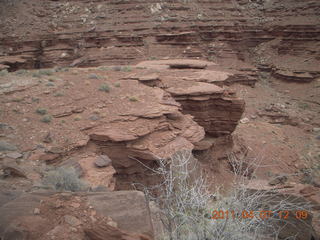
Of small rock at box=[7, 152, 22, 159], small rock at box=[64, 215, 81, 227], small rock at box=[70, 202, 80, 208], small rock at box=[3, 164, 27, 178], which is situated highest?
small rock at box=[64, 215, 81, 227]

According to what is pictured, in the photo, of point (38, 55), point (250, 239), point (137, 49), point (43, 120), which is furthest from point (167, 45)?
point (250, 239)

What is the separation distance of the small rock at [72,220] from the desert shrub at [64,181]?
5.22 ft

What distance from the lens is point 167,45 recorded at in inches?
821

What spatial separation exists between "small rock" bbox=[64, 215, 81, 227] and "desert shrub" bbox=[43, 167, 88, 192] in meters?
1.59

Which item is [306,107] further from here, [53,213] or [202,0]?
[53,213]

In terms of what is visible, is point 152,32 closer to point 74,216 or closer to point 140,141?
point 140,141

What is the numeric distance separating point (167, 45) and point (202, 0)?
7.43 m

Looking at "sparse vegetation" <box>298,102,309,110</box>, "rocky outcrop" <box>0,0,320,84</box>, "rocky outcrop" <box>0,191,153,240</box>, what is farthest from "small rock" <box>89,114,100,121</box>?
"sparse vegetation" <box>298,102,309,110</box>

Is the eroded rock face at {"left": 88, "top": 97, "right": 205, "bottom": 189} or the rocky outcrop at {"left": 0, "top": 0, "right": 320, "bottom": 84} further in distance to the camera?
the rocky outcrop at {"left": 0, "top": 0, "right": 320, "bottom": 84}

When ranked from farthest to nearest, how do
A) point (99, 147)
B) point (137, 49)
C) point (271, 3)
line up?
point (271, 3) → point (137, 49) → point (99, 147)

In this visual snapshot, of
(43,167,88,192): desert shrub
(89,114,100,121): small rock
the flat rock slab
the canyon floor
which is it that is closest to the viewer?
the flat rock slab

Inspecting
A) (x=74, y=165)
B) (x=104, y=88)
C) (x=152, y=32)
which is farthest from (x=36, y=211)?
(x=152, y=32)

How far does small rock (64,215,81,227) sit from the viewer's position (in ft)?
7.13

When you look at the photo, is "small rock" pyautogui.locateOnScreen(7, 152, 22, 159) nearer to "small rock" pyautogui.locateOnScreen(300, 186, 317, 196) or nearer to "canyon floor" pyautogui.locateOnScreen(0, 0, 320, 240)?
"canyon floor" pyautogui.locateOnScreen(0, 0, 320, 240)
